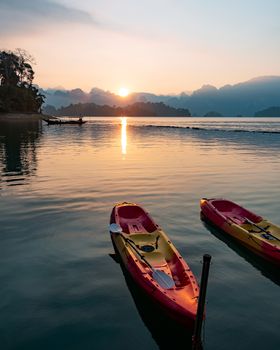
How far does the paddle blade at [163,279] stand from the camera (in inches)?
417

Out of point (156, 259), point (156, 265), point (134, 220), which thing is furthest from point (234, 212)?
point (156, 265)

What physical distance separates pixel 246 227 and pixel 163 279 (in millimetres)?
8277

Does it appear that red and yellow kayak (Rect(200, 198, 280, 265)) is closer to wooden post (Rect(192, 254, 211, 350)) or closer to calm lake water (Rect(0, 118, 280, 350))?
calm lake water (Rect(0, 118, 280, 350))

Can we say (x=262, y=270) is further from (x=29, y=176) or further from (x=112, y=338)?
(x=29, y=176)

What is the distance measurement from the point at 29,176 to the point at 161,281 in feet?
80.3

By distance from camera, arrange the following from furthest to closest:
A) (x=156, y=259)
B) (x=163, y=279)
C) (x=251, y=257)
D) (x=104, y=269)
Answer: (x=251, y=257), (x=104, y=269), (x=156, y=259), (x=163, y=279)

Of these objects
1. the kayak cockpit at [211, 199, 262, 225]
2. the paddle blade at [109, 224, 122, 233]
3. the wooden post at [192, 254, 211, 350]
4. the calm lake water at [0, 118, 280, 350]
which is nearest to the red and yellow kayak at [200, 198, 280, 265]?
the kayak cockpit at [211, 199, 262, 225]

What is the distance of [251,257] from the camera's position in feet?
50.0

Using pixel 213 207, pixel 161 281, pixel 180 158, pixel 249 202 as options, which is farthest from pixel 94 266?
pixel 180 158

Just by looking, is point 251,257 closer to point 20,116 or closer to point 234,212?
point 234,212

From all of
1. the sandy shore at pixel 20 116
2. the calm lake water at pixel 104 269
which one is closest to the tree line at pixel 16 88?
the sandy shore at pixel 20 116

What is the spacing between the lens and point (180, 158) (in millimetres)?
46844

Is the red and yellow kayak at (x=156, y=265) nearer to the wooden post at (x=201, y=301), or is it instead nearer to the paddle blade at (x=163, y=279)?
the paddle blade at (x=163, y=279)

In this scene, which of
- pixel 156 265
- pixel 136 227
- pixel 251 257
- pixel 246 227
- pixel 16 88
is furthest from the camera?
pixel 16 88
